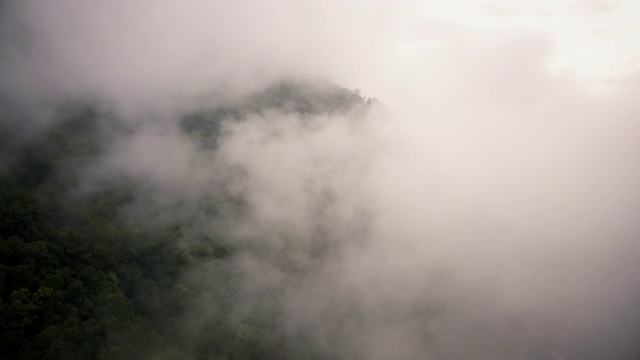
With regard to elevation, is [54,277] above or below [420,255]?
below

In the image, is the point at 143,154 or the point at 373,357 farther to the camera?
the point at 143,154

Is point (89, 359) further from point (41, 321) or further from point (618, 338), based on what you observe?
point (618, 338)

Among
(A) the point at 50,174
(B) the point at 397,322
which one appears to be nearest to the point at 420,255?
(B) the point at 397,322

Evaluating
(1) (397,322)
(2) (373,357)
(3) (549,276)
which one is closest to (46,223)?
(2) (373,357)

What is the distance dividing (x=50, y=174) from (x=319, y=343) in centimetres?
3600

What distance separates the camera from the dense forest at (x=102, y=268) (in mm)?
26109

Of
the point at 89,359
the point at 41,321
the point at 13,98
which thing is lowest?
the point at 89,359

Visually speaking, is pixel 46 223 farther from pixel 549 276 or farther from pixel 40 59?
pixel 549 276

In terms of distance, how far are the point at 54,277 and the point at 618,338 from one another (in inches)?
4443

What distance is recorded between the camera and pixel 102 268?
34.0 meters

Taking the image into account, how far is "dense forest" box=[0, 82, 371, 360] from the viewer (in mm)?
26109

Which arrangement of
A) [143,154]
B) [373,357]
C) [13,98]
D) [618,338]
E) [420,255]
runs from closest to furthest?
[13,98] < [373,357] < [143,154] < [618,338] < [420,255]

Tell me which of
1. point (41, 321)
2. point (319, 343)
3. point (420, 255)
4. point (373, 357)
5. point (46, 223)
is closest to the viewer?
point (41, 321)

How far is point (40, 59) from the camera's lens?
2574 inches
